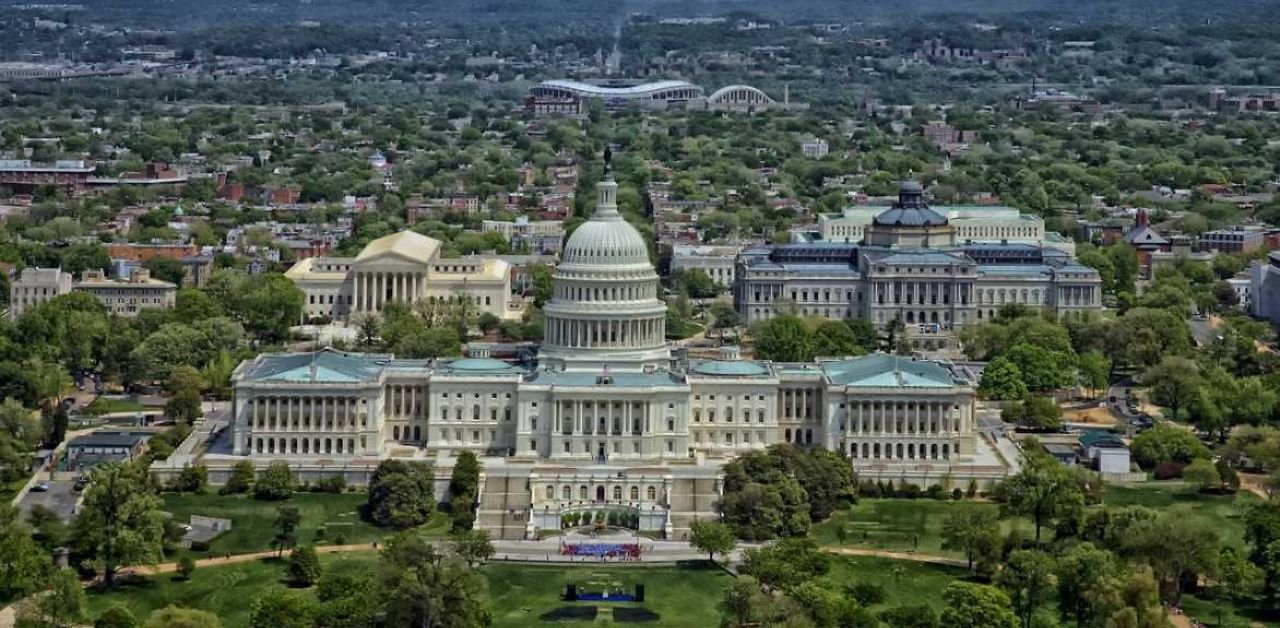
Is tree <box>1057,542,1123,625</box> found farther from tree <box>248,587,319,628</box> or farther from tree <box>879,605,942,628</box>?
tree <box>248,587,319,628</box>

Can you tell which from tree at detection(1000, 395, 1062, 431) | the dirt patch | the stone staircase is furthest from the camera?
the dirt patch

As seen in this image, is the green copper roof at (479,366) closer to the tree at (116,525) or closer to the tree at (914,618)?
the tree at (116,525)

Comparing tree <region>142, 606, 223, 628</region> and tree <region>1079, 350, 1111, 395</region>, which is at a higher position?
tree <region>1079, 350, 1111, 395</region>

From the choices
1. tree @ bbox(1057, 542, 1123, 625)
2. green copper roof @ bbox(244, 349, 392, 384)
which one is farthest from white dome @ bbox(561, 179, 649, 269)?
tree @ bbox(1057, 542, 1123, 625)

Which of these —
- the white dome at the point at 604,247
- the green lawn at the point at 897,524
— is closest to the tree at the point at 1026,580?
the green lawn at the point at 897,524

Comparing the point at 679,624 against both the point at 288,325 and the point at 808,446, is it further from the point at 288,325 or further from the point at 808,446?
the point at 288,325

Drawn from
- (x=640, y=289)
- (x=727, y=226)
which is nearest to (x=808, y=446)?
(x=640, y=289)

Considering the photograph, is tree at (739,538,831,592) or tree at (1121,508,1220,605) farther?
tree at (1121,508,1220,605)

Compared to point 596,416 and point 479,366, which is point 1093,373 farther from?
point 479,366

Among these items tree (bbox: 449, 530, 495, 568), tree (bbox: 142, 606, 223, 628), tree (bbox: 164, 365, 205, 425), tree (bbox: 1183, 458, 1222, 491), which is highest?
tree (bbox: 164, 365, 205, 425)
